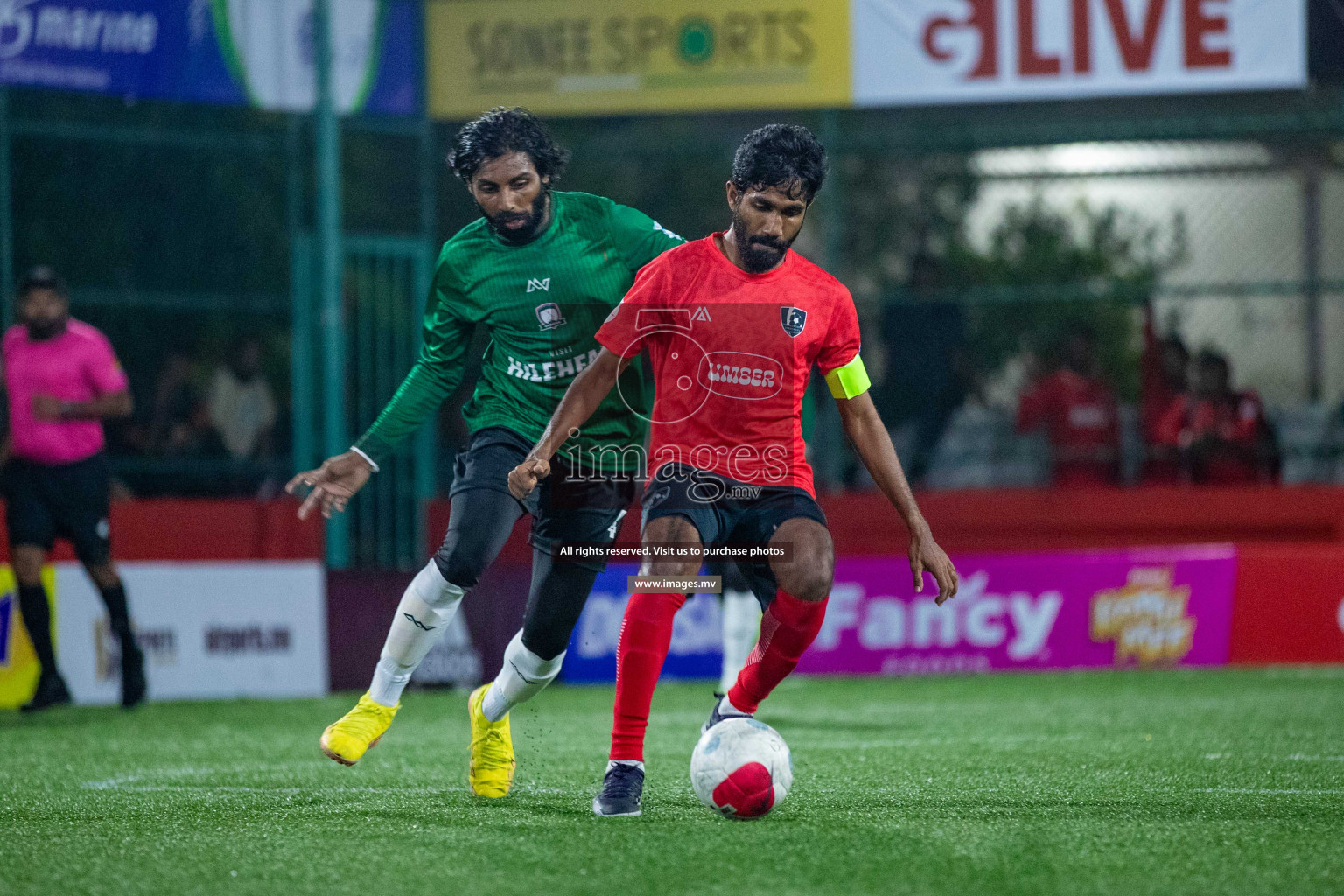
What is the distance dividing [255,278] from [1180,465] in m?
7.62

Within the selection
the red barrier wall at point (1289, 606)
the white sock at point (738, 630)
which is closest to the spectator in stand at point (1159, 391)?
the red barrier wall at point (1289, 606)

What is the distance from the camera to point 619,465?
534cm

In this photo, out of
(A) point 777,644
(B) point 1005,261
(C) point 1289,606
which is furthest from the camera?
(B) point 1005,261

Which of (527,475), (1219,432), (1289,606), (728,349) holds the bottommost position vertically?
(1289,606)

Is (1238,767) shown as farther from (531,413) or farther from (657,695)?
(657,695)

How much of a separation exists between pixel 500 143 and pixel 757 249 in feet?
3.32

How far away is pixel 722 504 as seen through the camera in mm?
4746

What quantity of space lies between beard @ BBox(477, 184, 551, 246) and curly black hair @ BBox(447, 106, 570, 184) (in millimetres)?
99

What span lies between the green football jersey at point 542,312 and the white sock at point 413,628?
0.48 metres

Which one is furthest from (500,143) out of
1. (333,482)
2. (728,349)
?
(333,482)

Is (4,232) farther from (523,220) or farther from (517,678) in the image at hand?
(517,678)

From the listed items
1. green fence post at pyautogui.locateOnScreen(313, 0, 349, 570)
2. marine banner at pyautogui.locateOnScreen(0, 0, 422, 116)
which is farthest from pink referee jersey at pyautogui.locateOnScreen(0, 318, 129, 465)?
marine banner at pyautogui.locateOnScreen(0, 0, 422, 116)

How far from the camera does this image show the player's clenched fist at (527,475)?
181 inches

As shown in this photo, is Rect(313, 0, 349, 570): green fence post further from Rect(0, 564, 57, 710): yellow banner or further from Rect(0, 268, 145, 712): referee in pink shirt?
Rect(0, 268, 145, 712): referee in pink shirt
